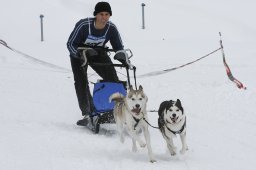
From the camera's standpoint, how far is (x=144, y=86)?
10.0 m

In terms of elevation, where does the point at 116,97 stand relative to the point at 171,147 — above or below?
above

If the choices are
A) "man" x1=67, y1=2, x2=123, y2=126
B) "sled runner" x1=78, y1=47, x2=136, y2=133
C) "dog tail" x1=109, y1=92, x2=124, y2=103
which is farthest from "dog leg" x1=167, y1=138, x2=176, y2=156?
"man" x1=67, y1=2, x2=123, y2=126

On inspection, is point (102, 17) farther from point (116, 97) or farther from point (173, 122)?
point (173, 122)

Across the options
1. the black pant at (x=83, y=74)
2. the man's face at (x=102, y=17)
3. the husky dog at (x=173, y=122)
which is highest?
the man's face at (x=102, y=17)

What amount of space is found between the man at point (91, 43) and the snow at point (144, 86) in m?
0.44

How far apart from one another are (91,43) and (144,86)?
3.40 metres

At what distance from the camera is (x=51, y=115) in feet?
26.2

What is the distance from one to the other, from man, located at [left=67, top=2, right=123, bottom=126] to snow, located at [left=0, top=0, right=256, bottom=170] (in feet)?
1.44

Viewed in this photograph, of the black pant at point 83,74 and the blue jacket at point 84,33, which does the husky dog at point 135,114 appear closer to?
the black pant at point 83,74

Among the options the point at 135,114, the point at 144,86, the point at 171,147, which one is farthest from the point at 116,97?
the point at 144,86

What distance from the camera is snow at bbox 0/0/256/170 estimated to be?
5.53m

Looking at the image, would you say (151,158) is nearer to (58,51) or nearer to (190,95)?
(190,95)

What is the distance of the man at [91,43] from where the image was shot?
6.46 m

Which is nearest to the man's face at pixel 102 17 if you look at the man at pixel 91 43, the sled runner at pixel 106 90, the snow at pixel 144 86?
the man at pixel 91 43
